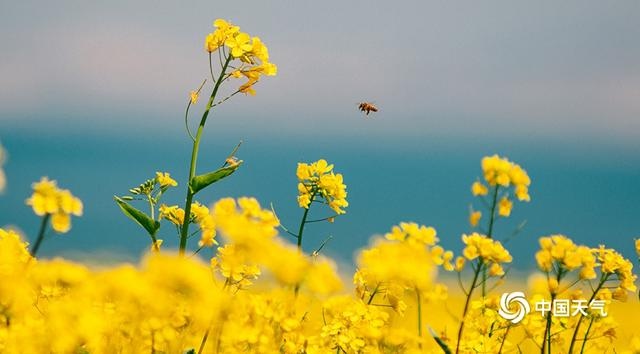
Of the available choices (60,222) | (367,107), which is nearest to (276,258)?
(60,222)

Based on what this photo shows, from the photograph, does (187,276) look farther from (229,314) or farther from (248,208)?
(248,208)

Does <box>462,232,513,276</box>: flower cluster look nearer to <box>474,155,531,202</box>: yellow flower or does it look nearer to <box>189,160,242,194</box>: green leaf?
<box>474,155,531,202</box>: yellow flower

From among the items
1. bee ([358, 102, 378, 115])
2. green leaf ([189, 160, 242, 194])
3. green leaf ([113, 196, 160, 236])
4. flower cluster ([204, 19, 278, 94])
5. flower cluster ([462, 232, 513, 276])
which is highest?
bee ([358, 102, 378, 115])

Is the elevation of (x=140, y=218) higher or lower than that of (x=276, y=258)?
higher

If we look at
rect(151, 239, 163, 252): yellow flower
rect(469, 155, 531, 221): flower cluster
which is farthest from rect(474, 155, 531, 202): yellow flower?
rect(151, 239, 163, 252): yellow flower

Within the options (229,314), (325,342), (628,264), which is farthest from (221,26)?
(628,264)

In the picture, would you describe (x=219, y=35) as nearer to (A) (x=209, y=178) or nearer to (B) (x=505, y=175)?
(A) (x=209, y=178)
